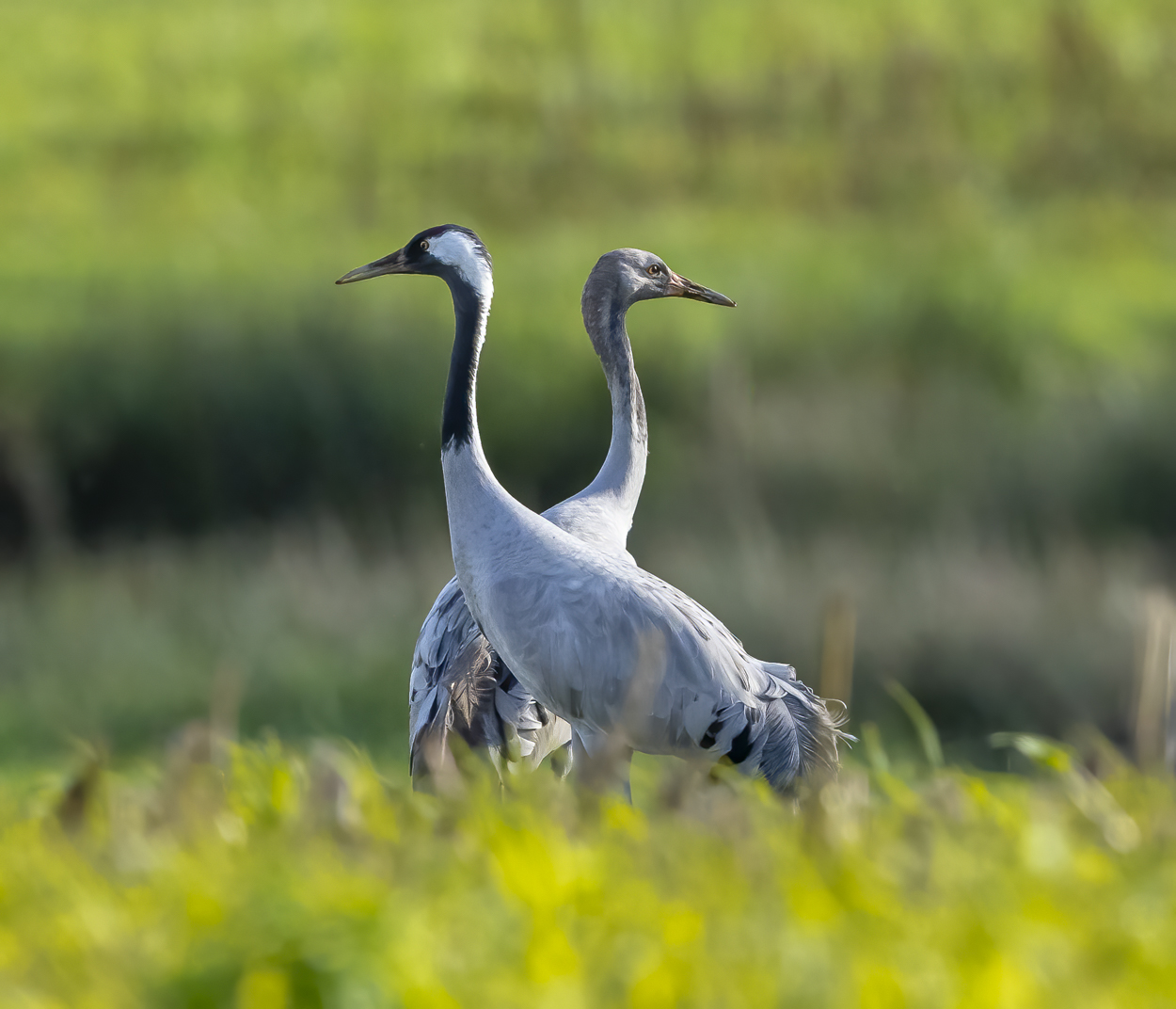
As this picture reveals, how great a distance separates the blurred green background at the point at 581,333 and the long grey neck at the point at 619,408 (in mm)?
4238

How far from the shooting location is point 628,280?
12.8ft

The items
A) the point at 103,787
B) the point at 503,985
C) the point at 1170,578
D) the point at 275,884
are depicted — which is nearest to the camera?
the point at 503,985

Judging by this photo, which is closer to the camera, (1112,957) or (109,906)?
(1112,957)

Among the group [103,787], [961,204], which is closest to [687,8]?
[961,204]

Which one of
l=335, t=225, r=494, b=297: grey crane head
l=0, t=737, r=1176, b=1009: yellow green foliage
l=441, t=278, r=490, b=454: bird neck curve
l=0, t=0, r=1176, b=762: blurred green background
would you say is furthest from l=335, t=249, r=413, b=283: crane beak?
l=0, t=0, r=1176, b=762: blurred green background

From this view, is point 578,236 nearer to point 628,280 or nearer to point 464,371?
point 628,280

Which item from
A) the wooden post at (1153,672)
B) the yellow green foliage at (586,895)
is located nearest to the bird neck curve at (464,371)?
the yellow green foliage at (586,895)

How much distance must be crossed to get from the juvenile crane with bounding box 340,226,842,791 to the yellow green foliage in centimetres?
117

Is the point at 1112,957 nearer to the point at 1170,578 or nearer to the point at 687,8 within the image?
the point at 1170,578

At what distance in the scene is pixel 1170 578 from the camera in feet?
31.1

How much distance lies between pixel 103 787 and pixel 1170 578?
8.46 meters

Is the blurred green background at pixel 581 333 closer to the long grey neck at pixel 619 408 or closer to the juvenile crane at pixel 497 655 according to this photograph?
the juvenile crane at pixel 497 655

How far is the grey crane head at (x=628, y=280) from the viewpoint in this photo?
12.8 ft

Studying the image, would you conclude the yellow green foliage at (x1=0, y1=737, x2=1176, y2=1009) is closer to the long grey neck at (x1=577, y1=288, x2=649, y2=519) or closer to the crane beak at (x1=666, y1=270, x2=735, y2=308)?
the long grey neck at (x1=577, y1=288, x2=649, y2=519)
